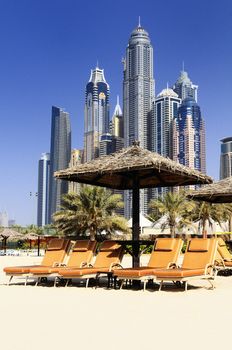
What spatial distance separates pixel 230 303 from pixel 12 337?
11.4ft

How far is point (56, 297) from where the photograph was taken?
312 inches

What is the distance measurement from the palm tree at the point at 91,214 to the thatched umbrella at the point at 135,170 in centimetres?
1819

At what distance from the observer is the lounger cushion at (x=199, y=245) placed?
30.9 ft

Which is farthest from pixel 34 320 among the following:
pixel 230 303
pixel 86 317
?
pixel 230 303

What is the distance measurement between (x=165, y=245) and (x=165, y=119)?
579ft

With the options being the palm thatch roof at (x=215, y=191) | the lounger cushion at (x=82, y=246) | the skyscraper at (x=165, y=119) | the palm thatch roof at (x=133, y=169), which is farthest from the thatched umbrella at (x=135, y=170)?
the skyscraper at (x=165, y=119)

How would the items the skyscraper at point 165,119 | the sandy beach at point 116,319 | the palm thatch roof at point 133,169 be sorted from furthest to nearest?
A: the skyscraper at point 165,119 → the palm thatch roof at point 133,169 → the sandy beach at point 116,319

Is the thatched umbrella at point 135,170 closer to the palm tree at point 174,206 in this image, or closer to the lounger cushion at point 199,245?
the lounger cushion at point 199,245

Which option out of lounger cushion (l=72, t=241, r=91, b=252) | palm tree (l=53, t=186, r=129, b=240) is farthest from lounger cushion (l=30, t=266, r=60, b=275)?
palm tree (l=53, t=186, r=129, b=240)

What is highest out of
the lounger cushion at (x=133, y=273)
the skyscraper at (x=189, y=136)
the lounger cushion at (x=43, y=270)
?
the skyscraper at (x=189, y=136)

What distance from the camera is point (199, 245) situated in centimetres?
954

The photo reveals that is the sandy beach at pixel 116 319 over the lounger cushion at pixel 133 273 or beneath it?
beneath

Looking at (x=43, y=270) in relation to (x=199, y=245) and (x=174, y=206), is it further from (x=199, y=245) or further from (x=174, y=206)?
(x=174, y=206)

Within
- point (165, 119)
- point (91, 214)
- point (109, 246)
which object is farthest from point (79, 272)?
point (165, 119)
